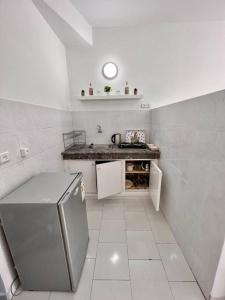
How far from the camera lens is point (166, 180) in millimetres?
1776

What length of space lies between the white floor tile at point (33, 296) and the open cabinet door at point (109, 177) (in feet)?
3.52

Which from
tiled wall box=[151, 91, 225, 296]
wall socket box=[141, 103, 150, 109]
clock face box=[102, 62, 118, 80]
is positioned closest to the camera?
tiled wall box=[151, 91, 225, 296]

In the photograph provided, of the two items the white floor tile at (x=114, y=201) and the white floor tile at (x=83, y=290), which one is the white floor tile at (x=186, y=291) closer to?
the white floor tile at (x=83, y=290)

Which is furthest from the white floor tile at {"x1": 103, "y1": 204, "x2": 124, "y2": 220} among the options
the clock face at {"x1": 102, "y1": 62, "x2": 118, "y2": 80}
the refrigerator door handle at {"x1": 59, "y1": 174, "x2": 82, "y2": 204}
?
the clock face at {"x1": 102, "y1": 62, "x2": 118, "y2": 80}

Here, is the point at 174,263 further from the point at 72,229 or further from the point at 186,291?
the point at 72,229

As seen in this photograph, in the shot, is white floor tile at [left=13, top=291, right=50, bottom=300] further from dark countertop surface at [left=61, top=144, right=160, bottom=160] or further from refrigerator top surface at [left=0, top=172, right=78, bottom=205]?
dark countertop surface at [left=61, top=144, right=160, bottom=160]

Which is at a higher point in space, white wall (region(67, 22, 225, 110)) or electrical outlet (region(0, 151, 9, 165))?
white wall (region(67, 22, 225, 110))

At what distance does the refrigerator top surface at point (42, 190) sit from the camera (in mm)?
906

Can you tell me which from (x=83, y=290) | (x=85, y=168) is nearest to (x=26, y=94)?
(x=85, y=168)

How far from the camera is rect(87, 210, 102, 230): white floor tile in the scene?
68.8 inches

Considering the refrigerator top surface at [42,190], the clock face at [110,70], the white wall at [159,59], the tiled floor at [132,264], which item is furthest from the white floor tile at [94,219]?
the clock face at [110,70]

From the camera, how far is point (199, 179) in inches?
42.2

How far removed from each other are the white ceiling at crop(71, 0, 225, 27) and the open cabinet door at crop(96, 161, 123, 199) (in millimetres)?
2065

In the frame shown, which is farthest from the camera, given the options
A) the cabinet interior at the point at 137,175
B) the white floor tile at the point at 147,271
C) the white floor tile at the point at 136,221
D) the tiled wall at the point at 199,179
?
the cabinet interior at the point at 137,175
